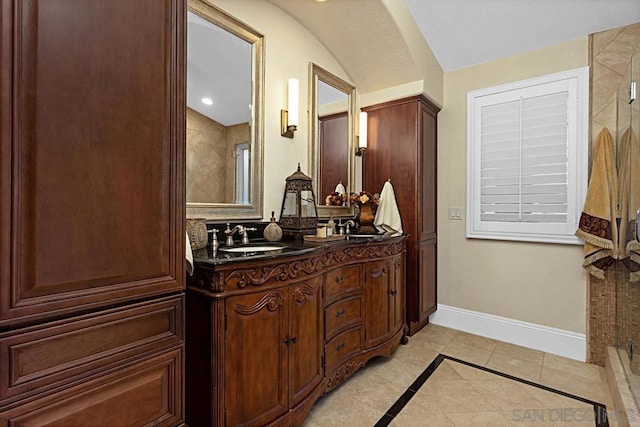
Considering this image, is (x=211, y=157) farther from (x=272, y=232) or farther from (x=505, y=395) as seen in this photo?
(x=505, y=395)

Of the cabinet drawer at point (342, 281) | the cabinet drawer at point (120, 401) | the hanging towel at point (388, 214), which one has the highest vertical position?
the hanging towel at point (388, 214)

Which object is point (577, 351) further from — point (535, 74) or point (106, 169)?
point (106, 169)

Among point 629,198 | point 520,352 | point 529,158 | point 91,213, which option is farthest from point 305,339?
point 529,158

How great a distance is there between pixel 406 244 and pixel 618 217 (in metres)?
1.50

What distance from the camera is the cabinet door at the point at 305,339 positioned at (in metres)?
1.60

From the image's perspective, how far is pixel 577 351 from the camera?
2.54 meters

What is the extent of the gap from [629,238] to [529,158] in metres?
0.93

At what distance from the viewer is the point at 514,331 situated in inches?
111

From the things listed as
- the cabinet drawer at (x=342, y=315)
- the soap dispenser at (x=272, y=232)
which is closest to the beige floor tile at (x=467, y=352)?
the cabinet drawer at (x=342, y=315)

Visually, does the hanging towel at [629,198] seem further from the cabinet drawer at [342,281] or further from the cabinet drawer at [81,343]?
the cabinet drawer at [81,343]

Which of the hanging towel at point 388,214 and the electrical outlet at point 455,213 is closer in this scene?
the hanging towel at point 388,214

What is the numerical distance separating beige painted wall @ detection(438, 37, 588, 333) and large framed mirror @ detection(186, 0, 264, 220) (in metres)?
1.95

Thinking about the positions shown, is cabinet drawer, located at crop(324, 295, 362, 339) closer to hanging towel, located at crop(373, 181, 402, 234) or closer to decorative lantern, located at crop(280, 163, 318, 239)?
decorative lantern, located at crop(280, 163, 318, 239)

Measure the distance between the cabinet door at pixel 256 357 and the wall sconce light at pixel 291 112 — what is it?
129 centimetres
